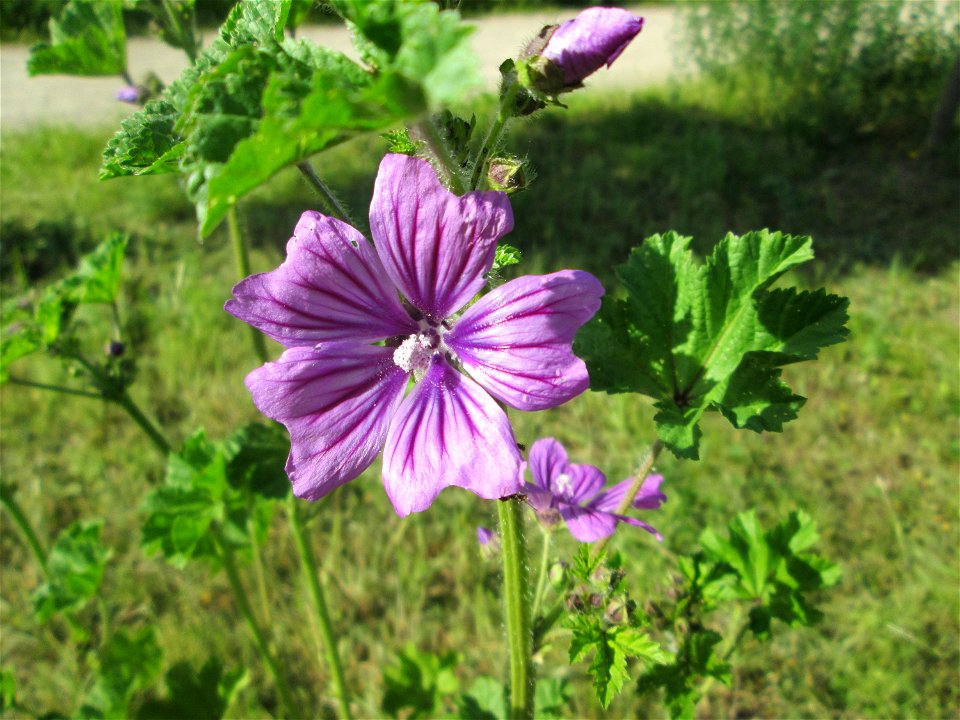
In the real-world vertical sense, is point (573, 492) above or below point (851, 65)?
above

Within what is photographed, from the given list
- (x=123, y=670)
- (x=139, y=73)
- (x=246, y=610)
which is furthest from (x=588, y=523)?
(x=139, y=73)

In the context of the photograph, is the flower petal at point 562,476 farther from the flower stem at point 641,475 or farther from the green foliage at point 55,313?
the green foliage at point 55,313

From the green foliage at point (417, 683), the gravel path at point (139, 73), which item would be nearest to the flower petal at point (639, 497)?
the green foliage at point (417, 683)

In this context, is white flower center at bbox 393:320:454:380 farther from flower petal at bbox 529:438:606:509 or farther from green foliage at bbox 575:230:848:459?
flower petal at bbox 529:438:606:509

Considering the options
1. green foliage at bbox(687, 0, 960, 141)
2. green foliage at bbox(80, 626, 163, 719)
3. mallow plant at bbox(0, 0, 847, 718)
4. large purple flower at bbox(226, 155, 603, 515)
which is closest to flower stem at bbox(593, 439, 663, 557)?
mallow plant at bbox(0, 0, 847, 718)

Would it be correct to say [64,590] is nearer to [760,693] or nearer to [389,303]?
[389,303]

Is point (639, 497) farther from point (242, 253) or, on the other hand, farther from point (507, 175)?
point (242, 253)
